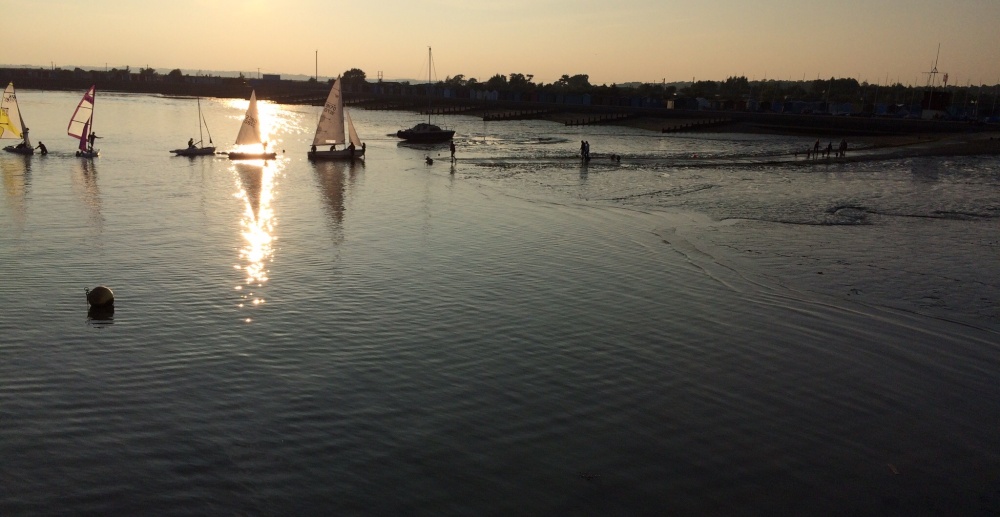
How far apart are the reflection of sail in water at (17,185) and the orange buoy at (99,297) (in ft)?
45.2

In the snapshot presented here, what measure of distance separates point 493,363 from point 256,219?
20683mm

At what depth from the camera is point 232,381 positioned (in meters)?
14.4

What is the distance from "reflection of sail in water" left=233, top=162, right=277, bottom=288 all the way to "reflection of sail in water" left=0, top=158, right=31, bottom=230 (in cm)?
899

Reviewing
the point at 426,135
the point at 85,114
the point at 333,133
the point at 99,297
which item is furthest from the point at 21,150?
the point at 99,297

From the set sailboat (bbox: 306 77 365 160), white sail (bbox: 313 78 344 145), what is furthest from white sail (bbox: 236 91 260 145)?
white sail (bbox: 313 78 344 145)

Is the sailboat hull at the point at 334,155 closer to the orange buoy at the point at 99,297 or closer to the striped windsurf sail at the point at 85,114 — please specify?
the striped windsurf sail at the point at 85,114

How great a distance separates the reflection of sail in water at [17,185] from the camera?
32053 mm

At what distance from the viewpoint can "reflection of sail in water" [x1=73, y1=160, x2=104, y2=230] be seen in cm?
3253

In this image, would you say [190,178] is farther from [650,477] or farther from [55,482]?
[650,477]

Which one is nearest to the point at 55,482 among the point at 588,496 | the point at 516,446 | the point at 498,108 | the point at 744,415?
the point at 516,446

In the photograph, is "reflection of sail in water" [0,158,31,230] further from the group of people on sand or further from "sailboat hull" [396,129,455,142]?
the group of people on sand

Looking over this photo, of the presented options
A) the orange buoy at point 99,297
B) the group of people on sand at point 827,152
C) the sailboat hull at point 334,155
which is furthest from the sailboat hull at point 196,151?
the group of people on sand at point 827,152

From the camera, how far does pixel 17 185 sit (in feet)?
134

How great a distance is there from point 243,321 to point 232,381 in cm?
391
